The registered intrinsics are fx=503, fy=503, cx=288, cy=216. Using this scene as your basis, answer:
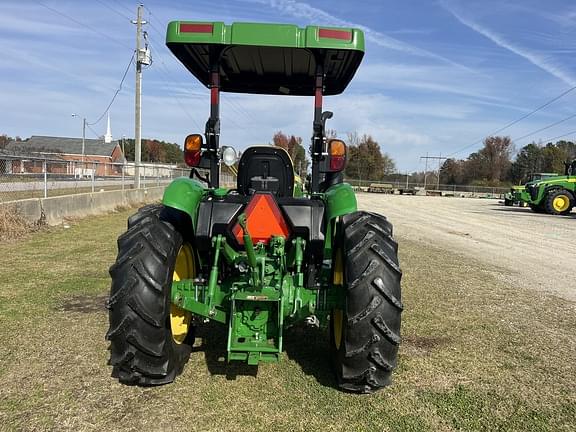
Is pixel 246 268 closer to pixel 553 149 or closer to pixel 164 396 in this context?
pixel 164 396

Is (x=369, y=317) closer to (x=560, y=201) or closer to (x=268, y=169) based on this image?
(x=268, y=169)

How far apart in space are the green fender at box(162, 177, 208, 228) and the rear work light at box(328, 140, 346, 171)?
1.25 m

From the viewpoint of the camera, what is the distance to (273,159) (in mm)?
4570

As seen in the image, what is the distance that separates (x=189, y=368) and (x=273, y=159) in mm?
1929

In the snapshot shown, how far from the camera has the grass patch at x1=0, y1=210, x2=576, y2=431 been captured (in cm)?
323

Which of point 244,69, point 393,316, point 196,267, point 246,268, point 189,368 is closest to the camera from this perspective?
point 393,316

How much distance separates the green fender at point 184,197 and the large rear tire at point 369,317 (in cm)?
119

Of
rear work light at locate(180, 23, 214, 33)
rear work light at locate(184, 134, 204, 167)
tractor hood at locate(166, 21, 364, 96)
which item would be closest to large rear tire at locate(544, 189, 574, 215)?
tractor hood at locate(166, 21, 364, 96)

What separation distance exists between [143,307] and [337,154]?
2.15 metres

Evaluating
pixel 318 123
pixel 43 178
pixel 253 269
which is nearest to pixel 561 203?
pixel 43 178

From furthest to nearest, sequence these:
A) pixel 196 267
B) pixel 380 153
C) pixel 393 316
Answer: pixel 380 153
pixel 196 267
pixel 393 316

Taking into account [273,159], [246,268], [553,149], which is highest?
[553,149]

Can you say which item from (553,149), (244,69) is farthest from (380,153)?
(244,69)

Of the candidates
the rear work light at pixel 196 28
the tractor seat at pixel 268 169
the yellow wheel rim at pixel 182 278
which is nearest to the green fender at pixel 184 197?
the yellow wheel rim at pixel 182 278
